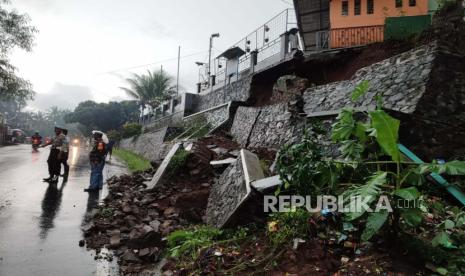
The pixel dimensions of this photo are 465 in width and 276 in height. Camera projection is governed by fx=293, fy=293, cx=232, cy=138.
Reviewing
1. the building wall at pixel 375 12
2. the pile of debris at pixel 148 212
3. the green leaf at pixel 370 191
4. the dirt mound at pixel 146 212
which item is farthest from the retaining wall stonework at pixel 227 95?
the green leaf at pixel 370 191

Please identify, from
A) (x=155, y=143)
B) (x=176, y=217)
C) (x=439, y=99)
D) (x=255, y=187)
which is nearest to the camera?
(x=255, y=187)

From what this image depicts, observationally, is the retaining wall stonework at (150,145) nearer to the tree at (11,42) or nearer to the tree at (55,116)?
the tree at (11,42)

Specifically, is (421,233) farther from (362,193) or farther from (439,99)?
(439,99)

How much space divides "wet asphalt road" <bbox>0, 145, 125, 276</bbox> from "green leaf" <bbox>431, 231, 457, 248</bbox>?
4.13 meters

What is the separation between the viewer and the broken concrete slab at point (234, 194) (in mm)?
4945

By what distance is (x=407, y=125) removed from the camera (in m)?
6.52

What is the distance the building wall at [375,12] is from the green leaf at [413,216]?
1591cm

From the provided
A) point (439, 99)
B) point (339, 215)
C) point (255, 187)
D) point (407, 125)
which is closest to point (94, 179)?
point (255, 187)

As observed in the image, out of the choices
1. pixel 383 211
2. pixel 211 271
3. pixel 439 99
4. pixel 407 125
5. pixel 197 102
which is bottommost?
pixel 211 271

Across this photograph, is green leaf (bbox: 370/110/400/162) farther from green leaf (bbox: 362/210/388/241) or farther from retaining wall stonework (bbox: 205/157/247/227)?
retaining wall stonework (bbox: 205/157/247/227)

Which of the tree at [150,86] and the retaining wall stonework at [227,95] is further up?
the tree at [150,86]

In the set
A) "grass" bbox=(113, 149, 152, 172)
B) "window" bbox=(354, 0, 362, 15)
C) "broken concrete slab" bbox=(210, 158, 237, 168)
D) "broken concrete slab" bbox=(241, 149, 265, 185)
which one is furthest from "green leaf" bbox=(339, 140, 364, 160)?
"window" bbox=(354, 0, 362, 15)

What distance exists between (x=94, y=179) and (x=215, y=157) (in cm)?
367

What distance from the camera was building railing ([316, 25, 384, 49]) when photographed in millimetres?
14508
